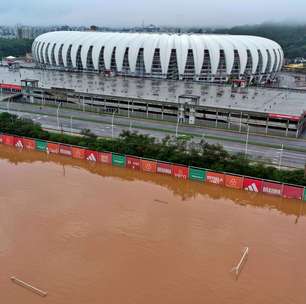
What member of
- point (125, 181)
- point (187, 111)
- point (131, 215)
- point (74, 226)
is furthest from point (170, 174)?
point (187, 111)

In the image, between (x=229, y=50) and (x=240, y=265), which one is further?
(x=229, y=50)

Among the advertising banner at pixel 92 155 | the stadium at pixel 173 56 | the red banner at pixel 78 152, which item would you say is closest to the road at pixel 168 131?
the red banner at pixel 78 152

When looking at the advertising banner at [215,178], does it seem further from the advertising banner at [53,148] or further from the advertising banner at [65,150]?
the advertising banner at [53,148]

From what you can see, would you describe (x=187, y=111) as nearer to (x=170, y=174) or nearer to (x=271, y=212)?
(x=170, y=174)

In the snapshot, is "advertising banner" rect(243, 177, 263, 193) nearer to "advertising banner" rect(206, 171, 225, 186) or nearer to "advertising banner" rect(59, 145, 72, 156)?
"advertising banner" rect(206, 171, 225, 186)

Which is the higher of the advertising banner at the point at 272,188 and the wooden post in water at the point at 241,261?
the advertising banner at the point at 272,188
